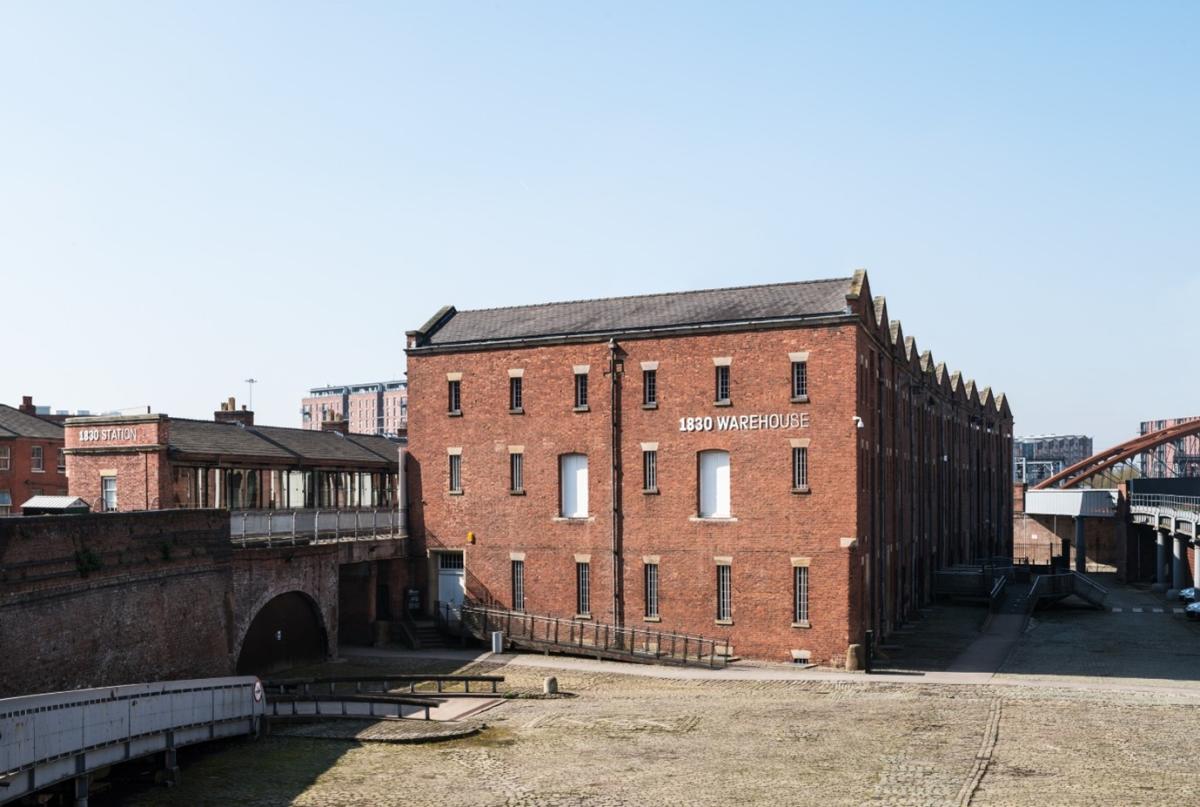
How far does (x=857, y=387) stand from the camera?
38.0 meters

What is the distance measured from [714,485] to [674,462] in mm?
1584

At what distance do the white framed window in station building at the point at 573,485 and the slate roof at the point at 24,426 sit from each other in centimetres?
3616

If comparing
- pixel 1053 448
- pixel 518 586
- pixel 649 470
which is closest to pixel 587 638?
pixel 518 586

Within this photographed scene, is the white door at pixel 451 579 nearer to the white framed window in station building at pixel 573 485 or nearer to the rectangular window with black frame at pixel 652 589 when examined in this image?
the white framed window in station building at pixel 573 485

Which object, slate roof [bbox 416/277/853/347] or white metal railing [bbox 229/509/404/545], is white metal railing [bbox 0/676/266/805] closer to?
white metal railing [bbox 229/509/404/545]

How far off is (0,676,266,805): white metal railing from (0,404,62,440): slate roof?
42342 mm

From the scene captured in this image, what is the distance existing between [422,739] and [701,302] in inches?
805

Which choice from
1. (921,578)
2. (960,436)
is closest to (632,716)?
(921,578)

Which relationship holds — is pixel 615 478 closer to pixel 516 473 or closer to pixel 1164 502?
pixel 516 473

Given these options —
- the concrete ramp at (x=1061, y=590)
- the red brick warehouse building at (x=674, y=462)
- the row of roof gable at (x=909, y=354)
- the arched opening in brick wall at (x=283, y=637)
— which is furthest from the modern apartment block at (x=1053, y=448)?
the arched opening in brick wall at (x=283, y=637)

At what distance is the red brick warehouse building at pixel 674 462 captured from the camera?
124 feet

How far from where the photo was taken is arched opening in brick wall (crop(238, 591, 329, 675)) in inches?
1422

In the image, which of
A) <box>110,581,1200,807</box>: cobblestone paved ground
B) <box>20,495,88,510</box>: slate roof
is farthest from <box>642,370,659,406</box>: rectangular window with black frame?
<box>20,495,88,510</box>: slate roof

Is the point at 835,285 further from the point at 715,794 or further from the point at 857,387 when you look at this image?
the point at 715,794
